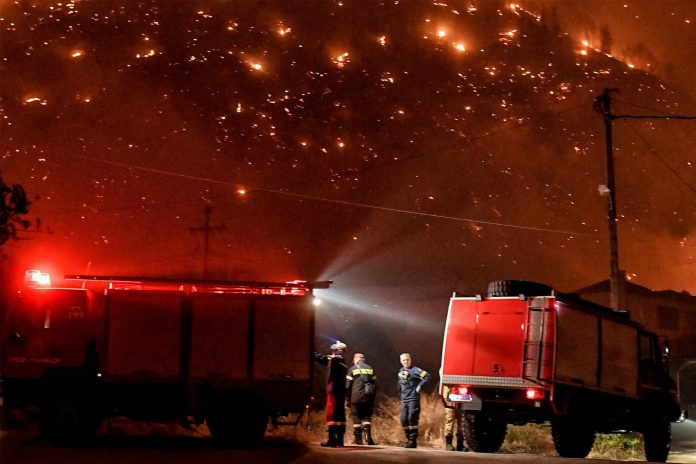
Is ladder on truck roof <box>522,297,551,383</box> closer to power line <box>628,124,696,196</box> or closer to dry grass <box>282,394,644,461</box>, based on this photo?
dry grass <box>282,394,644,461</box>

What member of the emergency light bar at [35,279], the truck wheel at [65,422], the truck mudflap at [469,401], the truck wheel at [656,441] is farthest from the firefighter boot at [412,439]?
the emergency light bar at [35,279]

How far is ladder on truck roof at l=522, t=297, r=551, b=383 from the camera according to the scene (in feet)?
43.5

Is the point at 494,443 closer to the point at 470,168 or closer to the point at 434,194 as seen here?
the point at 434,194

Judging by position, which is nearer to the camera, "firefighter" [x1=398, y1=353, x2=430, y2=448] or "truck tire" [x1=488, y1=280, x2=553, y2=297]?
"truck tire" [x1=488, y1=280, x2=553, y2=297]

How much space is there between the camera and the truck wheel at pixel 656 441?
51.8 feet

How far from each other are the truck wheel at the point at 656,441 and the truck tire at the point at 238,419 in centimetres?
694

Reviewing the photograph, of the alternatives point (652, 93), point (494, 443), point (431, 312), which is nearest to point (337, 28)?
point (652, 93)

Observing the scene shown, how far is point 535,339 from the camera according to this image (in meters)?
13.4

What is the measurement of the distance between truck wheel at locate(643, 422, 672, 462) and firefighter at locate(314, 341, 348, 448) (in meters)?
5.33

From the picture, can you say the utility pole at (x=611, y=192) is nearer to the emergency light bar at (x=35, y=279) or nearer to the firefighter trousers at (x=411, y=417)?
the firefighter trousers at (x=411, y=417)

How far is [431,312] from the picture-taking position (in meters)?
49.0

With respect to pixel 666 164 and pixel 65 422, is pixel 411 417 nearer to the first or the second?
pixel 65 422

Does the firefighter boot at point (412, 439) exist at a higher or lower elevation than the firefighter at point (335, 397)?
lower

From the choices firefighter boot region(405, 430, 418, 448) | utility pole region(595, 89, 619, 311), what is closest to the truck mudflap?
firefighter boot region(405, 430, 418, 448)
